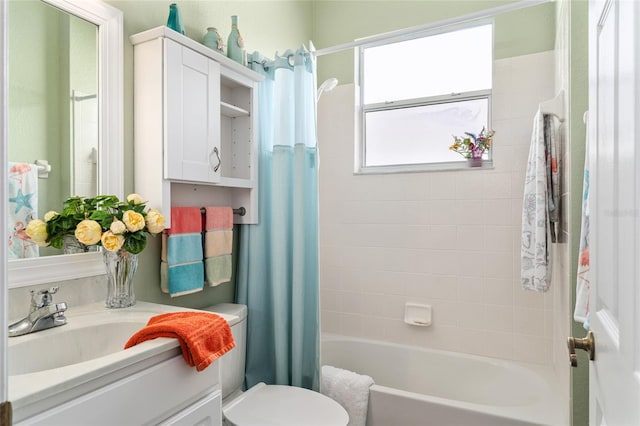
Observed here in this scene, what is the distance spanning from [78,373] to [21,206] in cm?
66

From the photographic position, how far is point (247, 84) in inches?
76.5

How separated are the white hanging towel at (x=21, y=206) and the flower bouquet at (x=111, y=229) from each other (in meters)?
0.02

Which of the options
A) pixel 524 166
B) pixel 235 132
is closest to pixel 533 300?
pixel 524 166

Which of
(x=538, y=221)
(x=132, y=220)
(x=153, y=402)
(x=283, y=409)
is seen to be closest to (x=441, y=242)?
(x=538, y=221)

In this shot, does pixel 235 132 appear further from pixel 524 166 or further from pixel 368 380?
pixel 524 166

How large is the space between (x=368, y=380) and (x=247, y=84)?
1577 mm

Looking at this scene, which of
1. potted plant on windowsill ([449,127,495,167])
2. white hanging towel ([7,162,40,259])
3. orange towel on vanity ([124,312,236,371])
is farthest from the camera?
potted plant on windowsill ([449,127,495,167])

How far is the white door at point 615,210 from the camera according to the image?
0.58 metres

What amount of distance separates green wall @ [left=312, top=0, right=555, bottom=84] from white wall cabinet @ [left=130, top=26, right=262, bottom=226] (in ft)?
3.60

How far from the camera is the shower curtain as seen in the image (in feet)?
6.42

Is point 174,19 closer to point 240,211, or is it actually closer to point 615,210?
point 240,211

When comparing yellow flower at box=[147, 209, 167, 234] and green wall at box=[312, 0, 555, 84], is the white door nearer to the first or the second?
yellow flower at box=[147, 209, 167, 234]

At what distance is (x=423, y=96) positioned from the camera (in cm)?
265

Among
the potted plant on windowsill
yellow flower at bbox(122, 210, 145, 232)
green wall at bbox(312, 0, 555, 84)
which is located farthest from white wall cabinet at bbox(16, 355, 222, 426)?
green wall at bbox(312, 0, 555, 84)
